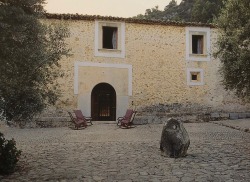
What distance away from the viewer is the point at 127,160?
340 inches

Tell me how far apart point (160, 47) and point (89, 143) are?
9777 millimetres

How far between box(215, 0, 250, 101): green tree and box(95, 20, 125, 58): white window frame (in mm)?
7612

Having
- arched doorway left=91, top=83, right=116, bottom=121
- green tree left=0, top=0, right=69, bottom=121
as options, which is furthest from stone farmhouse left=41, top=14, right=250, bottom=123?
green tree left=0, top=0, right=69, bottom=121

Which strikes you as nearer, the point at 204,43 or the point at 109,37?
the point at 109,37

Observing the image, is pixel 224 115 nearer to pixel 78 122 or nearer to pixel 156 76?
pixel 156 76

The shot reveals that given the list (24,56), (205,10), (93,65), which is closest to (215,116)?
(93,65)

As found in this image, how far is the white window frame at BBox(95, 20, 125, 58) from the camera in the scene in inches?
731

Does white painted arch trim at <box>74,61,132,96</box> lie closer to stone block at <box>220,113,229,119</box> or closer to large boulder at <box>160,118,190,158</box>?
stone block at <box>220,113,229,119</box>

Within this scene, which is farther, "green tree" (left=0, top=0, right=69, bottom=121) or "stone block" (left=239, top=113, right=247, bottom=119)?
"stone block" (left=239, top=113, right=247, bottom=119)

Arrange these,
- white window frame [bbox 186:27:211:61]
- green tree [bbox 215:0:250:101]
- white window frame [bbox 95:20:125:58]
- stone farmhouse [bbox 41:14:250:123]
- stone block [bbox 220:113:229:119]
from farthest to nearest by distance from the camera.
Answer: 1. white window frame [bbox 186:27:211:61]
2. stone block [bbox 220:113:229:119]
3. white window frame [bbox 95:20:125:58]
4. stone farmhouse [bbox 41:14:250:123]
5. green tree [bbox 215:0:250:101]

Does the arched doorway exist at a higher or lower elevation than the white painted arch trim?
lower

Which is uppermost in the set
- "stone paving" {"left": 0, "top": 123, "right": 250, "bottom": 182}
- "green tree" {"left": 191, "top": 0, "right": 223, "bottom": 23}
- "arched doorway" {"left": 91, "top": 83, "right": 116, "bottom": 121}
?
"green tree" {"left": 191, "top": 0, "right": 223, "bottom": 23}

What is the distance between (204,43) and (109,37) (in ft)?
19.9

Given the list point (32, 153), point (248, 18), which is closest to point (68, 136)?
point (32, 153)
